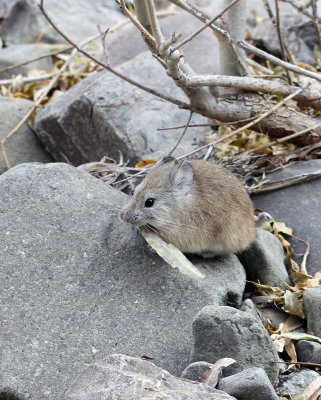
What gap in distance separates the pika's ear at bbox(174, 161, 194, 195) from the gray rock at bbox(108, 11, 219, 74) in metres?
3.70

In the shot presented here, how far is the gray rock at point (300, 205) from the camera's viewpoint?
5.86 m

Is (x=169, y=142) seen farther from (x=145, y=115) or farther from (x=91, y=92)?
(x=91, y=92)

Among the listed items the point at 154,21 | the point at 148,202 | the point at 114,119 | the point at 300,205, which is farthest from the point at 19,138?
the point at 154,21

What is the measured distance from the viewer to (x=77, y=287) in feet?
14.3

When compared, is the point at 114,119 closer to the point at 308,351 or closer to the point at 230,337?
the point at 308,351

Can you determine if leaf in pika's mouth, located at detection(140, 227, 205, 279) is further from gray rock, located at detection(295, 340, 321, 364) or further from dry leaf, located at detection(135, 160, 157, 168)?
dry leaf, located at detection(135, 160, 157, 168)

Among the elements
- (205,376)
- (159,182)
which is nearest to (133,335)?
(205,376)

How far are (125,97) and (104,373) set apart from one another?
472cm

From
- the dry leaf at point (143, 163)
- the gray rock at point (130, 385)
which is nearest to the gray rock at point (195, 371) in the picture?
the gray rock at point (130, 385)

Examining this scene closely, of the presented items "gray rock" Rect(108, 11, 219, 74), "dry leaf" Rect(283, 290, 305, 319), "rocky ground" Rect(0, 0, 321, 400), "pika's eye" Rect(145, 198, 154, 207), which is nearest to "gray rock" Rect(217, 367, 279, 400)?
"rocky ground" Rect(0, 0, 321, 400)

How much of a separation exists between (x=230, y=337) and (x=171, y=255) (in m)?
1.01

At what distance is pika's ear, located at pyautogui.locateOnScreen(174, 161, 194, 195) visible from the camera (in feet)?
16.4

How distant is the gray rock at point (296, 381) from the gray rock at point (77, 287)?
2.21 feet

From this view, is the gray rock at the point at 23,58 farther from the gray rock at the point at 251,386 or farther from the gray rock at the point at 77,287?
the gray rock at the point at 251,386
